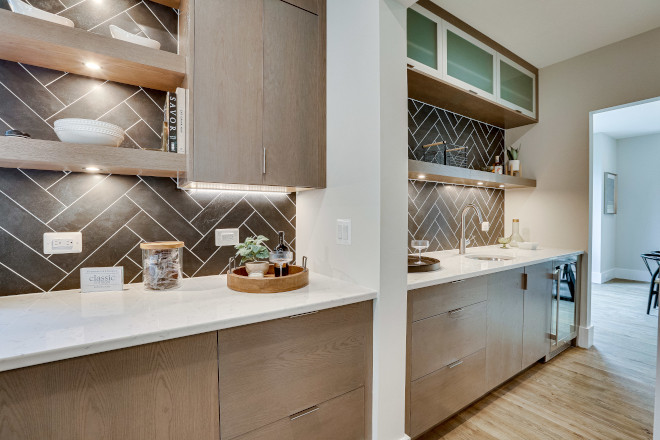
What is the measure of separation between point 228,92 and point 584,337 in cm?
351

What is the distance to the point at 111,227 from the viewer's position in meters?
1.41

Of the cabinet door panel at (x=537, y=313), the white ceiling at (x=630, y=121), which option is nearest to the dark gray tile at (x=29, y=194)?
the cabinet door panel at (x=537, y=313)

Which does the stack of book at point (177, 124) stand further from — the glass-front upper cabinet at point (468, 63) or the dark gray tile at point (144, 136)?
the glass-front upper cabinet at point (468, 63)

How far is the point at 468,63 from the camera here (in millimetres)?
2273

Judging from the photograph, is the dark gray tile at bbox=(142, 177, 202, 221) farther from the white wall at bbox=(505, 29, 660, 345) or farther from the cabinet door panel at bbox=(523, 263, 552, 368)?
the white wall at bbox=(505, 29, 660, 345)

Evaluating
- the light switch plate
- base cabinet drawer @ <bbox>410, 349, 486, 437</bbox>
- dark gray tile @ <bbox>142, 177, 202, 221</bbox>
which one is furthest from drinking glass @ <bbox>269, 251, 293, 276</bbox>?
Answer: base cabinet drawer @ <bbox>410, 349, 486, 437</bbox>

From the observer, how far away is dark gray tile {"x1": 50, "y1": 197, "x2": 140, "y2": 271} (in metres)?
1.33

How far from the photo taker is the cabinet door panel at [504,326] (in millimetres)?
1895

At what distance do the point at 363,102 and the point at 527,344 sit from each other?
2125mm

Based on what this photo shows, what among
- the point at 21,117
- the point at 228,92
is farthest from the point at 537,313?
the point at 21,117

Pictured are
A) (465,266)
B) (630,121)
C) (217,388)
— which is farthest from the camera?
(630,121)

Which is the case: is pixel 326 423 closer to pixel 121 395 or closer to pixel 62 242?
pixel 121 395

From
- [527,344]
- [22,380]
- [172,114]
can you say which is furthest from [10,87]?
[527,344]

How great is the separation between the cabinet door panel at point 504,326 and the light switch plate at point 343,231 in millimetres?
1012
